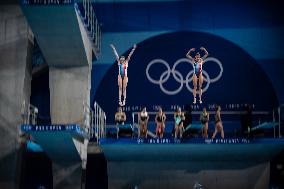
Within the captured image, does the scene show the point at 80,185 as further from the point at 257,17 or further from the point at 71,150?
the point at 257,17

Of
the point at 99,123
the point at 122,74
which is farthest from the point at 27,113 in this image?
the point at 122,74

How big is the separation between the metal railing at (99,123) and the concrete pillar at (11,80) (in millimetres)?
3093

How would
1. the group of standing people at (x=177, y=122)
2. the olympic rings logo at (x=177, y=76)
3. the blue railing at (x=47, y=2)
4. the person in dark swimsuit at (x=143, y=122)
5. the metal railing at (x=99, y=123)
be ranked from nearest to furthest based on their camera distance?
the blue railing at (x=47, y=2) → the group of standing people at (x=177, y=122) → the person in dark swimsuit at (x=143, y=122) → the metal railing at (x=99, y=123) → the olympic rings logo at (x=177, y=76)

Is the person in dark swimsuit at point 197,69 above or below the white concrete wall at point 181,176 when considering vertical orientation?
above

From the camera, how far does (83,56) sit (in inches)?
841

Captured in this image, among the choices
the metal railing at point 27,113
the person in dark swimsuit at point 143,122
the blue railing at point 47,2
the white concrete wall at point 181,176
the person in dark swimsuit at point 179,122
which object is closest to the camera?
the blue railing at point 47,2

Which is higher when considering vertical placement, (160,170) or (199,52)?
(199,52)

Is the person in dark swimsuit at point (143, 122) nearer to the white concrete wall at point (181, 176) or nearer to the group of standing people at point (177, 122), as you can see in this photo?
the group of standing people at point (177, 122)

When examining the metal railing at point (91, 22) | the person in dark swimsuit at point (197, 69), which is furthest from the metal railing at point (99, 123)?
the person in dark swimsuit at point (197, 69)

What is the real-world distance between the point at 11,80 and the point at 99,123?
4.21 metres

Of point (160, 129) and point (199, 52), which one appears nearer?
point (160, 129)

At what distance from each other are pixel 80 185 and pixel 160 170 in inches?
132

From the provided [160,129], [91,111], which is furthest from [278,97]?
[91,111]

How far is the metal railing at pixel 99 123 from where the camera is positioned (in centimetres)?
2185
